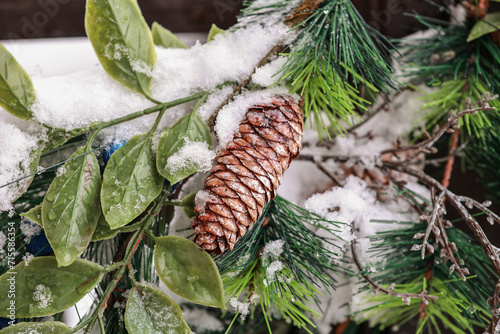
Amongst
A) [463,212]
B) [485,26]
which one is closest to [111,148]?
[463,212]

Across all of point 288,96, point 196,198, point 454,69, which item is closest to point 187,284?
point 196,198

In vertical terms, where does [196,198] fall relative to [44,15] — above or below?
below

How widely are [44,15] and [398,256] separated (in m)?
0.70

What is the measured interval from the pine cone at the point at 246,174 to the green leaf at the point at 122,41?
0.38 feet

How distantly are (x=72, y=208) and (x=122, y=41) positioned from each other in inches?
6.5

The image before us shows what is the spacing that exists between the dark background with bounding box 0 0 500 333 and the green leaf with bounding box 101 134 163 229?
0.44 meters

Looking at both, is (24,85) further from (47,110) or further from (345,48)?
(345,48)

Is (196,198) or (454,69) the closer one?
(196,198)

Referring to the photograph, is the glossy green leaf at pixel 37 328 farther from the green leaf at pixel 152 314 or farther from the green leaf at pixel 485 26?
the green leaf at pixel 485 26

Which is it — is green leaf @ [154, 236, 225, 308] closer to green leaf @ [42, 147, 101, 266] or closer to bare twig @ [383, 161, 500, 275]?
green leaf @ [42, 147, 101, 266]

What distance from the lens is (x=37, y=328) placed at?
0.33 m

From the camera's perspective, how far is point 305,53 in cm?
38

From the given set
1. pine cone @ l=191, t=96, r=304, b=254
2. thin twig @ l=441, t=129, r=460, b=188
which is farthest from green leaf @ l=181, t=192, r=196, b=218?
thin twig @ l=441, t=129, r=460, b=188

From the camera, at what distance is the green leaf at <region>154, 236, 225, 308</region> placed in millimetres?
341
